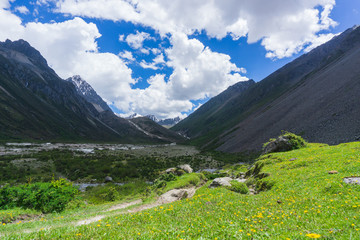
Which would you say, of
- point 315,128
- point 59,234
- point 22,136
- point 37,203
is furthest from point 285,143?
point 22,136

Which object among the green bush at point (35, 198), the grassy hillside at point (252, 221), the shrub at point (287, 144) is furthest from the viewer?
the shrub at point (287, 144)

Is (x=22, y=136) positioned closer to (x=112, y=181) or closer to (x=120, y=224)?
(x=112, y=181)

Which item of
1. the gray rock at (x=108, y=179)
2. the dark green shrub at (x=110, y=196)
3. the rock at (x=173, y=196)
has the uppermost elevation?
the gray rock at (x=108, y=179)

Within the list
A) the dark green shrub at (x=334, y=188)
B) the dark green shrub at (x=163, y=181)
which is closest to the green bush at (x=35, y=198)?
the dark green shrub at (x=163, y=181)

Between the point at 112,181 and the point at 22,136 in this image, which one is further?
the point at 22,136

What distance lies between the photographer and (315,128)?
52.7 m

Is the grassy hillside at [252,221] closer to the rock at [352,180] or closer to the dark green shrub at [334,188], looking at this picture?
the dark green shrub at [334,188]

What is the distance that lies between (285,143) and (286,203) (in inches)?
945

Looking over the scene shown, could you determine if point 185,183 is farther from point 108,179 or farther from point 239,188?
point 108,179

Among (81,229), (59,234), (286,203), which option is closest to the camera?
(59,234)

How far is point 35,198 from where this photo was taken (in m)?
17.0

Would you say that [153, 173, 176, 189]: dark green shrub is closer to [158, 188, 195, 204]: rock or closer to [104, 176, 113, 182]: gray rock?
[158, 188, 195, 204]: rock

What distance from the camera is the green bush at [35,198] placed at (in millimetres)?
16641

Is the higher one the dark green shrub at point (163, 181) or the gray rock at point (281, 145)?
the dark green shrub at point (163, 181)
